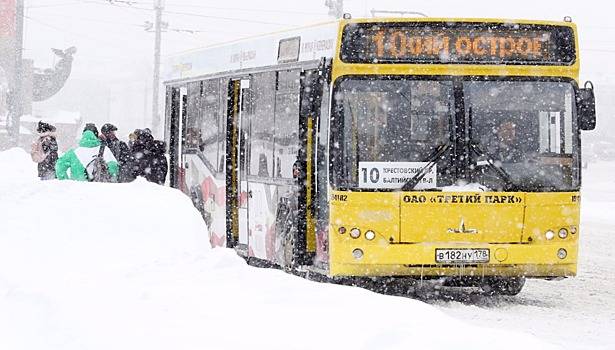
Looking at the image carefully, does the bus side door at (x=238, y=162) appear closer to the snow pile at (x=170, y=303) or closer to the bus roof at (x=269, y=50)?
the bus roof at (x=269, y=50)

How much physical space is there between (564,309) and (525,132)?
175 centimetres

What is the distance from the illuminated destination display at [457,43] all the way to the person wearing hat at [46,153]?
20.4 ft

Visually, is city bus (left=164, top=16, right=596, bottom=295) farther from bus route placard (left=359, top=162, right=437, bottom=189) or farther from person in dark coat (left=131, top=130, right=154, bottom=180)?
person in dark coat (left=131, top=130, right=154, bottom=180)

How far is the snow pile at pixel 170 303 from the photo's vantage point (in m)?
5.97

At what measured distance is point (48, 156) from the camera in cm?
1738

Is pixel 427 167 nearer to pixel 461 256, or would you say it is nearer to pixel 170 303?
pixel 461 256

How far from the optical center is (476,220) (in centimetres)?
1218

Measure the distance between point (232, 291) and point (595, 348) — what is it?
3305mm

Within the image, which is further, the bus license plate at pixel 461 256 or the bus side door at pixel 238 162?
the bus side door at pixel 238 162

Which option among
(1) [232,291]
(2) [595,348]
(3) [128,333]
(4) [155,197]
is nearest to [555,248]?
(2) [595,348]

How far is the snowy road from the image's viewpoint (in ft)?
33.1

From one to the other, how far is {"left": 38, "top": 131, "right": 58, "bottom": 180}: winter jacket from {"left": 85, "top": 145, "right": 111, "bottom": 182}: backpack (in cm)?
191

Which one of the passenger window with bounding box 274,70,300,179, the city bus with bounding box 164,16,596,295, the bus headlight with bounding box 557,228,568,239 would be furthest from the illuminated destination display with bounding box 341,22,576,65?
the bus headlight with bounding box 557,228,568,239

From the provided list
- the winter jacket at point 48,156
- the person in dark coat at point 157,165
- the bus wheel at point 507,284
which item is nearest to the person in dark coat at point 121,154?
the person in dark coat at point 157,165
